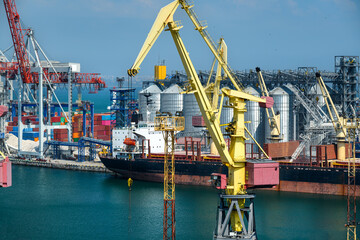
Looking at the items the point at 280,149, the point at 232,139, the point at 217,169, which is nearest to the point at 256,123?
the point at 280,149

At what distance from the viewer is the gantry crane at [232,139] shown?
83.3 ft

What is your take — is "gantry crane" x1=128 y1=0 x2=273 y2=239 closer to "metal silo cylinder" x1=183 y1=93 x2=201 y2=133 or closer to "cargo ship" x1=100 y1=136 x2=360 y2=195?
"cargo ship" x1=100 y1=136 x2=360 y2=195

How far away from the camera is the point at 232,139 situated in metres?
26.1

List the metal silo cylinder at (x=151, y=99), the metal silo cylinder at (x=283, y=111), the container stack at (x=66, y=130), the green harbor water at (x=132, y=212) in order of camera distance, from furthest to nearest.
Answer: the container stack at (x=66, y=130) < the metal silo cylinder at (x=151, y=99) < the metal silo cylinder at (x=283, y=111) < the green harbor water at (x=132, y=212)

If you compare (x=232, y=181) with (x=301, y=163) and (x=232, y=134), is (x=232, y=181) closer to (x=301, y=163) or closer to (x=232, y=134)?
(x=232, y=134)

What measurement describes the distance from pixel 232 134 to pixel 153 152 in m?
28.0

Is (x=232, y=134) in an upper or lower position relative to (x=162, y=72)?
lower

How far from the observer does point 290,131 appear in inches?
2235

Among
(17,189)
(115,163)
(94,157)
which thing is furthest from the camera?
(94,157)

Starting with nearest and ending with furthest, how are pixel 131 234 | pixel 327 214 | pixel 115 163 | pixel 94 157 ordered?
pixel 131 234, pixel 327 214, pixel 115 163, pixel 94 157

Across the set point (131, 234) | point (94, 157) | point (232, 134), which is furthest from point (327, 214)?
point (94, 157)

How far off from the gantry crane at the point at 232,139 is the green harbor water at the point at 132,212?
753 cm

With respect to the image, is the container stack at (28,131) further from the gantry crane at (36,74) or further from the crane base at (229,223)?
the crane base at (229,223)

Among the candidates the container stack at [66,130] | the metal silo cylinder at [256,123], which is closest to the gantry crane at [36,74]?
the container stack at [66,130]
